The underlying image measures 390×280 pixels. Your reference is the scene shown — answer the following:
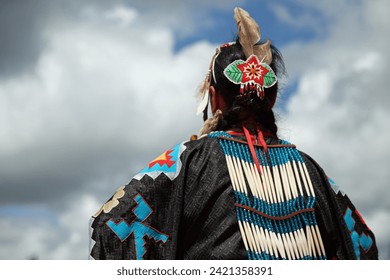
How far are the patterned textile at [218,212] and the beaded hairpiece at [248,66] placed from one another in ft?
1.05

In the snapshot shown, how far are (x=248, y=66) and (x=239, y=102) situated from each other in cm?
23

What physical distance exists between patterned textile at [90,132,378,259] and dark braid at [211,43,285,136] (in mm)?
132

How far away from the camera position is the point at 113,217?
19.7ft

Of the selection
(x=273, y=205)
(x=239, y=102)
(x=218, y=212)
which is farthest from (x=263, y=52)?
(x=218, y=212)

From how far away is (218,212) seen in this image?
5926 mm

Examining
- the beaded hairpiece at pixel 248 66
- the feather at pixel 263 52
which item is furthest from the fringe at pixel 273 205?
the feather at pixel 263 52

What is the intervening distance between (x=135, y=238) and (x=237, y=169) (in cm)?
70

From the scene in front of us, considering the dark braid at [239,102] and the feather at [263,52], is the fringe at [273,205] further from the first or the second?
the feather at [263,52]

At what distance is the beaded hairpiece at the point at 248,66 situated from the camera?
6.26 meters

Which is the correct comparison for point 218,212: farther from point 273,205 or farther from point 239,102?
point 239,102

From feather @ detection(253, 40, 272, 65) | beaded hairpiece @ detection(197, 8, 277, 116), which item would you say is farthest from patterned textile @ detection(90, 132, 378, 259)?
feather @ detection(253, 40, 272, 65)

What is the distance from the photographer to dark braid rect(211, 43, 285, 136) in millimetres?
6246

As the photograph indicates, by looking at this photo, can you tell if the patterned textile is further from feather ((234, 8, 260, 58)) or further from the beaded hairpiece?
feather ((234, 8, 260, 58))
